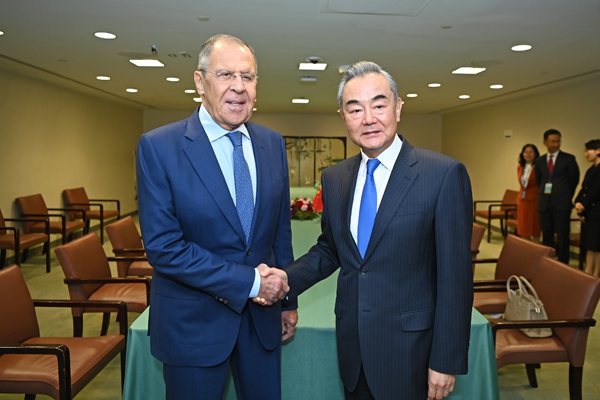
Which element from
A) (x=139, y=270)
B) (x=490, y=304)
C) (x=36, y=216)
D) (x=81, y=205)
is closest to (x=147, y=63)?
(x=36, y=216)

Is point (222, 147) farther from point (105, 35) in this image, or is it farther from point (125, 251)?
point (105, 35)

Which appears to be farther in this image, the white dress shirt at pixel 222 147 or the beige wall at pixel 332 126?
the beige wall at pixel 332 126

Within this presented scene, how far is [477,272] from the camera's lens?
618 centimetres

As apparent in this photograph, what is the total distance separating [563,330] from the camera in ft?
8.23

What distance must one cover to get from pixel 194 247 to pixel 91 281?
2.05 metres

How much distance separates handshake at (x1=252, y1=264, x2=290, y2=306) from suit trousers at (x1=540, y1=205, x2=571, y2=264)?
19.2ft

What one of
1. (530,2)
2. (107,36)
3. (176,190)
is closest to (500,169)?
(530,2)

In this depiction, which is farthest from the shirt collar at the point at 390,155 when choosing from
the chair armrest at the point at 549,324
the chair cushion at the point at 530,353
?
the chair cushion at the point at 530,353

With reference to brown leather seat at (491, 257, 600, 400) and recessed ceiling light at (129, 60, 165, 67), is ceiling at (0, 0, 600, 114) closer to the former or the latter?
recessed ceiling light at (129, 60, 165, 67)

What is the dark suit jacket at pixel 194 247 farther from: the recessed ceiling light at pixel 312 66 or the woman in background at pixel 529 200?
the woman in background at pixel 529 200

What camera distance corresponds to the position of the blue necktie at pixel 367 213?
1.50 metres

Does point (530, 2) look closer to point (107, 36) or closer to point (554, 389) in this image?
point (554, 389)

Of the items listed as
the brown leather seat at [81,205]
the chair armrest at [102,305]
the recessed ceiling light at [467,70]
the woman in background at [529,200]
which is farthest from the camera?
the brown leather seat at [81,205]

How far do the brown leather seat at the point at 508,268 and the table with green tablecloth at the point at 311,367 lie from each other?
0.99 metres
